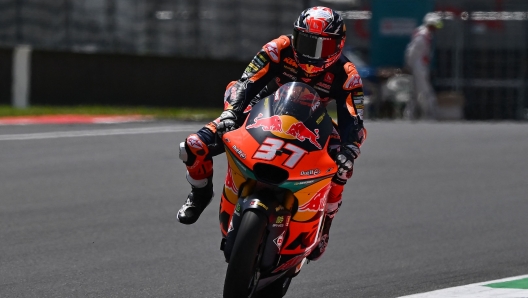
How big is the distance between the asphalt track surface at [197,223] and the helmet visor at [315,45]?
1.43 meters

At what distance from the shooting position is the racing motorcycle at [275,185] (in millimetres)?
4664

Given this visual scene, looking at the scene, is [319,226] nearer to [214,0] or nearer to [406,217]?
[406,217]

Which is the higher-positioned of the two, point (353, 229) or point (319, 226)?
point (319, 226)

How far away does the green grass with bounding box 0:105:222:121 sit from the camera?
1550 centimetres

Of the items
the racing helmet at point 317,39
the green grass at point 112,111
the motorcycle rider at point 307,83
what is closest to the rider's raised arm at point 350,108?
the motorcycle rider at point 307,83

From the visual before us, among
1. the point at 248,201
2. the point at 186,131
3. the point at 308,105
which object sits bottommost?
the point at 186,131

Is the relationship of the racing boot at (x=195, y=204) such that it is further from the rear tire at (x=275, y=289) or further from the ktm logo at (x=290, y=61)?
the ktm logo at (x=290, y=61)

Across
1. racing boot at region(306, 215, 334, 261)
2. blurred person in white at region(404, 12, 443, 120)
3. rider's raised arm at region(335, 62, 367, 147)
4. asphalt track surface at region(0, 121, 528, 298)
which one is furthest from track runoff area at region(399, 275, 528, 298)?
blurred person in white at region(404, 12, 443, 120)

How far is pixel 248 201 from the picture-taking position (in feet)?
15.6

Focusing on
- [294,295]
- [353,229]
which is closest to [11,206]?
[353,229]

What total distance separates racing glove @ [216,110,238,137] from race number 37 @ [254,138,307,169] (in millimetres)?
411

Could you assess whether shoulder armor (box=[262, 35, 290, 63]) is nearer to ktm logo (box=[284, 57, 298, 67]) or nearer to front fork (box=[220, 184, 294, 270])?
ktm logo (box=[284, 57, 298, 67])

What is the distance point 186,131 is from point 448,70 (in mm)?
6750

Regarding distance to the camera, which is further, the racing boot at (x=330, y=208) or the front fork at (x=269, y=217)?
the racing boot at (x=330, y=208)
